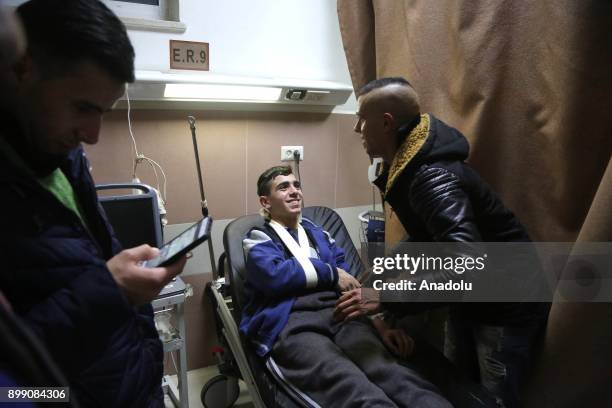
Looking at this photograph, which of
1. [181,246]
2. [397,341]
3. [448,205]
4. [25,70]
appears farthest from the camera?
[397,341]

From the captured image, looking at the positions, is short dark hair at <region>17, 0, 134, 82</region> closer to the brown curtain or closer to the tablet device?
the tablet device

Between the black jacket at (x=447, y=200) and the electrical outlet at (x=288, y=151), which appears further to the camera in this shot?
the electrical outlet at (x=288, y=151)

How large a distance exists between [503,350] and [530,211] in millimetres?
467

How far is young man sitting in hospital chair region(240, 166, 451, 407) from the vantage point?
117cm

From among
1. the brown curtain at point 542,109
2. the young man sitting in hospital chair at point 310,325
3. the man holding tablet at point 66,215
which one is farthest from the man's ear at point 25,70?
the brown curtain at point 542,109

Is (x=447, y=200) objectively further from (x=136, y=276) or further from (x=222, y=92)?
(x=222, y=92)

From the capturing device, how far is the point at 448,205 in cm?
111

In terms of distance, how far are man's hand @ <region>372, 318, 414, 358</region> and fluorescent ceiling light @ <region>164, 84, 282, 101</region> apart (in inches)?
50.3

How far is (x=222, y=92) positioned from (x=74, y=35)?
147 cm

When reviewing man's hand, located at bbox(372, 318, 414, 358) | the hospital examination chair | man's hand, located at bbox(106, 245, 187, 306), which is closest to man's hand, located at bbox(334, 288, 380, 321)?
man's hand, located at bbox(372, 318, 414, 358)

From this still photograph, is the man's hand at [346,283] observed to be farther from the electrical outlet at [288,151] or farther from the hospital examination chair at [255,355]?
the electrical outlet at [288,151]

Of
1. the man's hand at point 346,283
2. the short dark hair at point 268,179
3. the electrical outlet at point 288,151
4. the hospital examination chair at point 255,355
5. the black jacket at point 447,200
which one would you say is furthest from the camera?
the electrical outlet at point 288,151

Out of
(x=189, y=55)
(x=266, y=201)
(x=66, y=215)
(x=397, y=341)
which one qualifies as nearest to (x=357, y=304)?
(x=397, y=341)

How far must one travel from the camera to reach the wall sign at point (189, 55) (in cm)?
187
